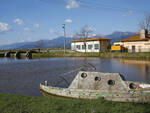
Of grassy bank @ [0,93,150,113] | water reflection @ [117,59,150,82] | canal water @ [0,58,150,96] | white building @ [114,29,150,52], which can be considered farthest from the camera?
white building @ [114,29,150,52]

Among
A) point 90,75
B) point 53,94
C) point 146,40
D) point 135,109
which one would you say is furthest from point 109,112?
point 146,40

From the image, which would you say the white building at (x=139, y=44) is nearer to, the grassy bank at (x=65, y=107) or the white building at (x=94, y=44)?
the white building at (x=94, y=44)

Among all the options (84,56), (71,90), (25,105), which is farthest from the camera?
(84,56)

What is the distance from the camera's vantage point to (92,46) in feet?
209

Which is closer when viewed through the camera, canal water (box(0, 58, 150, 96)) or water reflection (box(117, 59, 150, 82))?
canal water (box(0, 58, 150, 96))

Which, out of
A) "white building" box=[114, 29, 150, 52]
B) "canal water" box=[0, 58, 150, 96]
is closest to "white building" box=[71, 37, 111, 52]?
"white building" box=[114, 29, 150, 52]

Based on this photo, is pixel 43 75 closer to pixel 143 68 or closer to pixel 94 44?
pixel 143 68

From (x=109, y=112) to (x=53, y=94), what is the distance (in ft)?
26.0

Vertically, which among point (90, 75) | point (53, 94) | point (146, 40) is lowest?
point (53, 94)

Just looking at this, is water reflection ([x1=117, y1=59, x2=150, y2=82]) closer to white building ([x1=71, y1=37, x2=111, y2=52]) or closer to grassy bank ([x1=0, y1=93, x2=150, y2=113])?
grassy bank ([x1=0, y1=93, x2=150, y2=113])

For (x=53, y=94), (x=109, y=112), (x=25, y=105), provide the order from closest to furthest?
1. (x=109, y=112)
2. (x=25, y=105)
3. (x=53, y=94)

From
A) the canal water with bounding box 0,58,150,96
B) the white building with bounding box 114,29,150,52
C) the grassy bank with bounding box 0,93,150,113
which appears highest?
the white building with bounding box 114,29,150,52

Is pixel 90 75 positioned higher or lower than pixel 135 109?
higher

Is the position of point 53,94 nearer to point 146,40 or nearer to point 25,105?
point 25,105
